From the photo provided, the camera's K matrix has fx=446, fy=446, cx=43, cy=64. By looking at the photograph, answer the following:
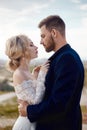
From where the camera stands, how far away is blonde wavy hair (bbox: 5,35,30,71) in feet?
9.24

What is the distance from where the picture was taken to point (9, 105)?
9.73 m

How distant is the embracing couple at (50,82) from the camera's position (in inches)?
99.5

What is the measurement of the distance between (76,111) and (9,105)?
282 inches

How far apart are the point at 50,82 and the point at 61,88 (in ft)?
0.43

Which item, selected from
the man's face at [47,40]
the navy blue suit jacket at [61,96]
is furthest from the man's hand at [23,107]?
the man's face at [47,40]

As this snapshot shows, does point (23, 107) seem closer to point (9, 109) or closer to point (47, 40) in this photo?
point (47, 40)

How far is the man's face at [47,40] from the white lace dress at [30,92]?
157mm

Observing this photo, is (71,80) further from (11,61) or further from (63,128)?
(11,61)

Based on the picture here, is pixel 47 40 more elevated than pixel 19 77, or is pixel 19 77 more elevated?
pixel 47 40

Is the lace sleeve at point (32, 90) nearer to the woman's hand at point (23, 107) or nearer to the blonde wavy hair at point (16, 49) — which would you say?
the woman's hand at point (23, 107)

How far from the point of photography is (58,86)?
251 cm

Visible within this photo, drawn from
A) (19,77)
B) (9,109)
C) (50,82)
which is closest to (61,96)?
(50,82)

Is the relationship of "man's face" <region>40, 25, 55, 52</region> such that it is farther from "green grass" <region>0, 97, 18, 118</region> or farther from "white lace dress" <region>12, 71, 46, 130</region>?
"green grass" <region>0, 97, 18, 118</region>

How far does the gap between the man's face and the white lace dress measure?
0.52 ft
